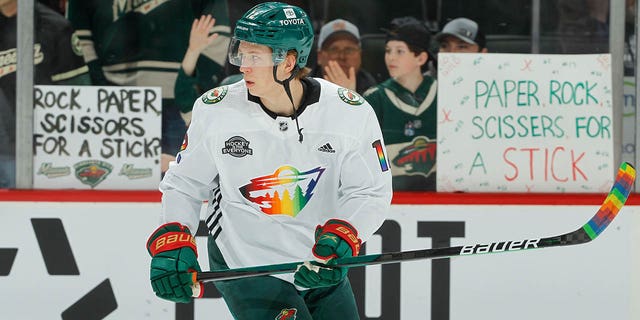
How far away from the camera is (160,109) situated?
4.71 meters

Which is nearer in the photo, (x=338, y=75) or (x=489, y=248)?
(x=489, y=248)

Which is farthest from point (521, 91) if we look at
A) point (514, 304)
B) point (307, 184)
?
point (307, 184)

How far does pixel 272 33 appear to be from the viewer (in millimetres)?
3115

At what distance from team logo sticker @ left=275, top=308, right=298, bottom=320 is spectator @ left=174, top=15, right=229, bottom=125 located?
1766mm

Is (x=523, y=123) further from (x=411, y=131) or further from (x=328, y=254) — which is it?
(x=328, y=254)

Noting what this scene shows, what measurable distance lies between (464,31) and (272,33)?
5.76 ft

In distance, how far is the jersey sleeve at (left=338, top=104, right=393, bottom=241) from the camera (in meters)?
3.17

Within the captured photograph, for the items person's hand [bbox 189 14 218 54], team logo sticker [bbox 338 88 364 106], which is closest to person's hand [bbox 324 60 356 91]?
person's hand [bbox 189 14 218 54]

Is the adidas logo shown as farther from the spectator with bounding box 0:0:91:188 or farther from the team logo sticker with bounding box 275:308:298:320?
the spectator with bounding box 0:0:91:188

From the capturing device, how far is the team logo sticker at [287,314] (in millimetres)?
3062

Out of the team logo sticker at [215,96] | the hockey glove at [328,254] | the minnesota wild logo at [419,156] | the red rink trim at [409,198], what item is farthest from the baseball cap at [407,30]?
the hockey glove at [328,254]

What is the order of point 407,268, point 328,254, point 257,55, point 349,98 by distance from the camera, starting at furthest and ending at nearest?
1. point 407,268
2. point 349,98
3. point 257,55
4. point 328,254

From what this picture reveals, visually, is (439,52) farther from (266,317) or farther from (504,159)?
(266,317)

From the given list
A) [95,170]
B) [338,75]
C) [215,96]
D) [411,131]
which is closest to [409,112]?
[411,131]
